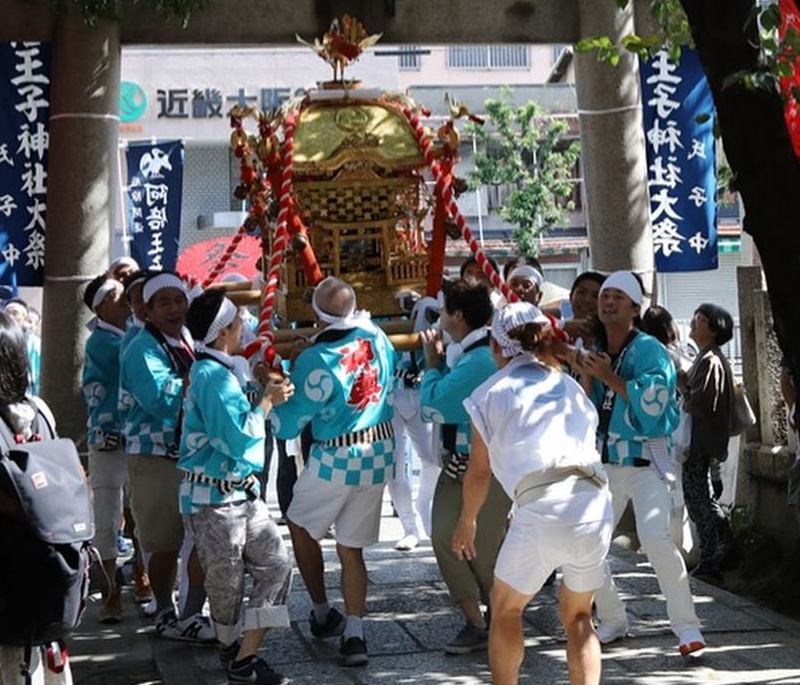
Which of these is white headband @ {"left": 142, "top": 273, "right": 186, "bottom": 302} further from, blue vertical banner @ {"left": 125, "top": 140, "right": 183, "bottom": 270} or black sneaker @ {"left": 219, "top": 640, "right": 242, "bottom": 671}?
blue vertical banner @ {"left": 125, "top": 140, "right": 183, "bottom": 270}

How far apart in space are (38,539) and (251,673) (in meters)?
2.56

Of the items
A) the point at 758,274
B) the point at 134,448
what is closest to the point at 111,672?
the point at 134,448

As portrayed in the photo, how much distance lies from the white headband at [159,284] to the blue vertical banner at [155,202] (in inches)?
190

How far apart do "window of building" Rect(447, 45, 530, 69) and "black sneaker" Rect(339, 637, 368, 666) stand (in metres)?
43.3

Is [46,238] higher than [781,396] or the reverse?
higher

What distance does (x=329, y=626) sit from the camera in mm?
7477

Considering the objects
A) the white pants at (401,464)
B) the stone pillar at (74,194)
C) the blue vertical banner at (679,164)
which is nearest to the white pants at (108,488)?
the stone pillar at (74,194)

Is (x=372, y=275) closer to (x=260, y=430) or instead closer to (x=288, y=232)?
(x=288, y=232)

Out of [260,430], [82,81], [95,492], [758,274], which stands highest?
[82,81]

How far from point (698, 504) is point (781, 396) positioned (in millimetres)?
993

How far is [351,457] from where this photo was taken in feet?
23.2

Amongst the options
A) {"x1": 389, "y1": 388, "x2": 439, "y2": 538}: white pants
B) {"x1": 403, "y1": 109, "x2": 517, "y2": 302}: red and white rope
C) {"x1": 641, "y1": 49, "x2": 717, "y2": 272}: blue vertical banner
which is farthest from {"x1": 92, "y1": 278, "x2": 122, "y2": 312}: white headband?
{"x1": 641, "y1": 49, "x2": 717, "y2": 272}: blue vertical banner

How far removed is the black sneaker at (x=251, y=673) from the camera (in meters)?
6.49

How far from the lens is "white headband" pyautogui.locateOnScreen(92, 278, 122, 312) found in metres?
8.52
